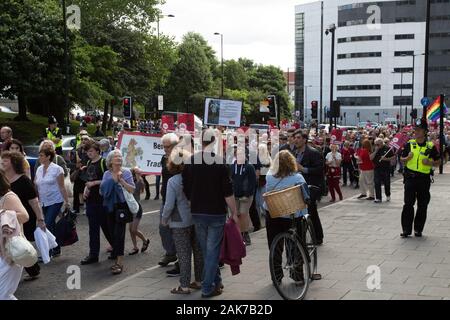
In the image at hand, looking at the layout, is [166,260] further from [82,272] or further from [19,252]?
[19,252]

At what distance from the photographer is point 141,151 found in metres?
12.0

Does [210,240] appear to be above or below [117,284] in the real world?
above

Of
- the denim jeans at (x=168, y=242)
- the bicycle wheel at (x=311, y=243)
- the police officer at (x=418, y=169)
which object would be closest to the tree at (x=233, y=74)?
the police officer at (x=418, y=169)

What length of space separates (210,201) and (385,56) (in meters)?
105

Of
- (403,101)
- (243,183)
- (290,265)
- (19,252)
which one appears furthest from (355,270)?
(403,101)

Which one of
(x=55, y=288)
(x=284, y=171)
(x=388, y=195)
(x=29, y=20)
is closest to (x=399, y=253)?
(x=284, y=171)

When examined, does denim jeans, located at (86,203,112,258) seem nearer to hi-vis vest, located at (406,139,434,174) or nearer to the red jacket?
the red jacket

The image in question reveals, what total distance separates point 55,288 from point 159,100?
22.1 meters

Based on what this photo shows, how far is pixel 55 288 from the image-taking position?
7008 mm

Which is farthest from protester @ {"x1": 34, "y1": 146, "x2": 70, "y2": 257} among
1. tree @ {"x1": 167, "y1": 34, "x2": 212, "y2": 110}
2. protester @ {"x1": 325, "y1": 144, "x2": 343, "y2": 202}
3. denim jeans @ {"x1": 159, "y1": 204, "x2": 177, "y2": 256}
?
tree @ {"x1": 167, "y1": 34, "x2": 212, "y2": 110}

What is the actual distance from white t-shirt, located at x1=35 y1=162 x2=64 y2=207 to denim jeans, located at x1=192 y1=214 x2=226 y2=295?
2779 mm

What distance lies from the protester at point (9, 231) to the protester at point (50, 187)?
107 inches

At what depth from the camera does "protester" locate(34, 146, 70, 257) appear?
8.24 metres
